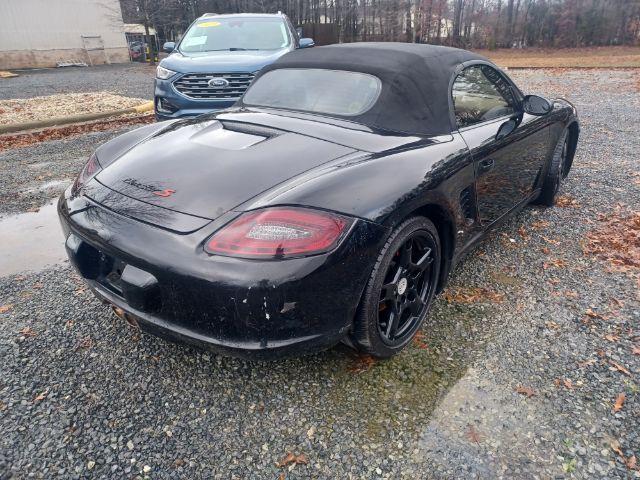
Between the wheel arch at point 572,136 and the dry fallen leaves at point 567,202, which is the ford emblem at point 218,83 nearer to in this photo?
the wheel arch at point 572,136

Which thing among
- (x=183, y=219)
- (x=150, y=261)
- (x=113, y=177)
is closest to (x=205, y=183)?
(x=183, y=219)

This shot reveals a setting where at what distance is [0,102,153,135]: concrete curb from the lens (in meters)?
7.60

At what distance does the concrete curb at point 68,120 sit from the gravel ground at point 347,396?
5.83 meters

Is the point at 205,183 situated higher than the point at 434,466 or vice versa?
the point at 205,183

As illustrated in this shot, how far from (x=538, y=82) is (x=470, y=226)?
1383 centimetres

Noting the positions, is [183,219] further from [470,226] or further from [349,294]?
[470,226]

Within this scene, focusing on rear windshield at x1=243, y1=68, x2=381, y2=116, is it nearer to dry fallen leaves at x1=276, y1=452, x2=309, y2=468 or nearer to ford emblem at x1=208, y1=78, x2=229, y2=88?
dry fallen leaves at x1=276, y1=452, x2=309, y2=468

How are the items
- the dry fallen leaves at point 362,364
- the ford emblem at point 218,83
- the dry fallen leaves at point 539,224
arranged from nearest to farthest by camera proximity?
the dry fallen leaves at point 362,364, the dry fallen leaves at point 539,224, the ford emblem at point 218,83

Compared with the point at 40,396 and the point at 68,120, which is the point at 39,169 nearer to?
the point at 68,120

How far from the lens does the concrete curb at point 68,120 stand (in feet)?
24.9

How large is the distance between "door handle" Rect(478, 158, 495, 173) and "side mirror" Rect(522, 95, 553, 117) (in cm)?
78

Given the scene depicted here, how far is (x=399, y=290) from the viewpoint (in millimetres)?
2277

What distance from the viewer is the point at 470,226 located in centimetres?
276

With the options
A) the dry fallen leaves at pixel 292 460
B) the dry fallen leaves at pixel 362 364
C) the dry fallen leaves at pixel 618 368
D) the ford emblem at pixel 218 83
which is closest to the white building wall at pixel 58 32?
the ford emblem at pixel 218 83
